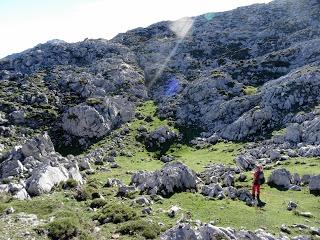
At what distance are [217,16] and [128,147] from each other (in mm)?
93998

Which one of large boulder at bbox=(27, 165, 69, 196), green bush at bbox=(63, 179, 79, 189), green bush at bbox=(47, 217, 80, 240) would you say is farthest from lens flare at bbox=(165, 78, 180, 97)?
green bush at bbox=(47, 217, 80, 240)

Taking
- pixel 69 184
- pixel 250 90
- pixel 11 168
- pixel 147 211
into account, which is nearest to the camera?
pixel 147 211

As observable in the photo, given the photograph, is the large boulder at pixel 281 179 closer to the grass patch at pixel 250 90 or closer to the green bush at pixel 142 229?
the green bush at pixel 142 229

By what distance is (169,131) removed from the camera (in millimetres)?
74625

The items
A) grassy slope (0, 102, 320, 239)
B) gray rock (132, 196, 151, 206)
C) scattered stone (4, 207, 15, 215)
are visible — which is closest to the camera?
grassy slope (0, 102, 320, 239)

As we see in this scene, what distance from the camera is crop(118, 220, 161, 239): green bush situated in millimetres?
26506

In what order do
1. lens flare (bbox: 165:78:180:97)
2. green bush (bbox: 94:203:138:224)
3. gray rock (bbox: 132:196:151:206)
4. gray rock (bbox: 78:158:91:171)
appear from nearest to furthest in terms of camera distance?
green bush (bbox: 94:203:138:224) < gray rock (bbox: 132:196:151:206) < gray rock (bbox: 78:158:91:171) < lens flare (bbox: 165:78:180:97)

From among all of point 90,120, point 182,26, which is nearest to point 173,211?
point 90,120

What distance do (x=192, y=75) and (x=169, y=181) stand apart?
6562 cm

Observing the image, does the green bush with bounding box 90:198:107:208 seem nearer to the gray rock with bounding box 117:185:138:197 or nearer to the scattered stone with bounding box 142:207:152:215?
the gray rock with bounding box 117:185:138:197

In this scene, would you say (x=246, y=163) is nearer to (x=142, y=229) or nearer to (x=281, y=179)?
(x=281, y=179)

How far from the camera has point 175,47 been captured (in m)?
121

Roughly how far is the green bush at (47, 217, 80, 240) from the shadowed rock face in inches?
1488

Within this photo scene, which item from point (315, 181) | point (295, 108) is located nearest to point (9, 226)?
point (315, 181)
